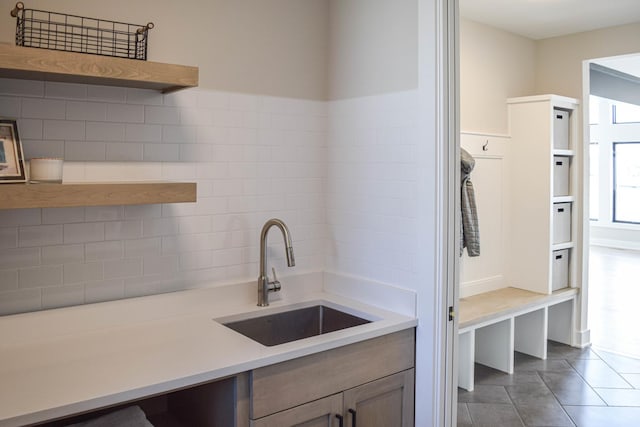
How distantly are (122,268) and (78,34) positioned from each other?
2.79 ft

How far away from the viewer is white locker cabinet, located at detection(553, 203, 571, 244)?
4133 mm

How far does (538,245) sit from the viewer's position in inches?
161

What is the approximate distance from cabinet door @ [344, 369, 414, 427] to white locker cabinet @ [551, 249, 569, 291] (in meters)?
2.46

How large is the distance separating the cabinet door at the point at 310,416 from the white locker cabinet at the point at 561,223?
2.92 metres

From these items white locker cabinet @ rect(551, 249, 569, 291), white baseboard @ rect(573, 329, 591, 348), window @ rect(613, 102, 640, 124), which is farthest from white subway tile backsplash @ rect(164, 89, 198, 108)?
window @ rect(613, 102, 640, 124)

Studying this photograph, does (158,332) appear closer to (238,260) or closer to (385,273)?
(238,260)

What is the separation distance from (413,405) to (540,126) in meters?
2.72

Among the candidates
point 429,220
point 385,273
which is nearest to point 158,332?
point 385,273

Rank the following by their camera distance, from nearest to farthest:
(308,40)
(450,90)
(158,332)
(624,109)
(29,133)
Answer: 1. (29,133)
2. (158,332)
3. (450,90)
4. (308,40)
5. (624,109)

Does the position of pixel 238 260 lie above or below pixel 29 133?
below

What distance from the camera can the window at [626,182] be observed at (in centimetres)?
→ 905

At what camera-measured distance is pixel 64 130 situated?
1.85 m

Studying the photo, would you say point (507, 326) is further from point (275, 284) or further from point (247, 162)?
point (247, 162)

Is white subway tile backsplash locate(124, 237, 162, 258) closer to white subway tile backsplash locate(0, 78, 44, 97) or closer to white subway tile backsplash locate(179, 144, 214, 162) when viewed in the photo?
white subway tile backsplash locate(179, 144, 214, 162)
